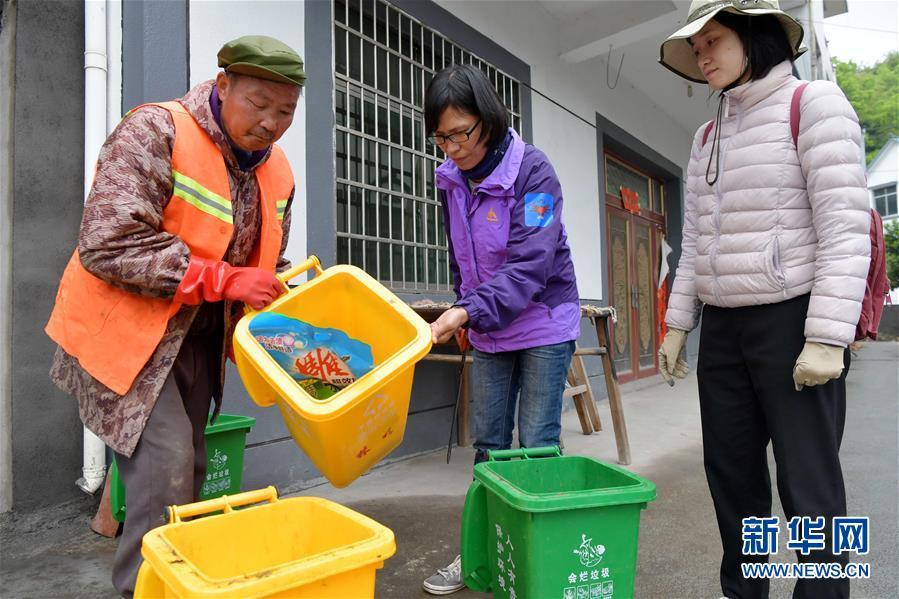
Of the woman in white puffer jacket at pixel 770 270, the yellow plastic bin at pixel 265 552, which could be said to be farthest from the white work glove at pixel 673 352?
the yellow plastic bin at pixel 265 552

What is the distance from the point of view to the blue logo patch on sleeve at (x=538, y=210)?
6.46ft

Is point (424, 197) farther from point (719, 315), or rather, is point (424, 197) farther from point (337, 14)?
point (719, 315)

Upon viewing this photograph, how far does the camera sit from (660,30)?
5.55m

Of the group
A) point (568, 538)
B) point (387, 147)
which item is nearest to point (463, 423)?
point (387, 147)

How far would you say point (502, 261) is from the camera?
6.70ft

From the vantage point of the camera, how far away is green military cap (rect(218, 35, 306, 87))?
1604 mm

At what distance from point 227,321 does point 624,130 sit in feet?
20.9

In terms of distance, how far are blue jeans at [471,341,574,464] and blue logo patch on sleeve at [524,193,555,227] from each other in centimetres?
42

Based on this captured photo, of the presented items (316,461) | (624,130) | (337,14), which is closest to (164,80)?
(337,14)

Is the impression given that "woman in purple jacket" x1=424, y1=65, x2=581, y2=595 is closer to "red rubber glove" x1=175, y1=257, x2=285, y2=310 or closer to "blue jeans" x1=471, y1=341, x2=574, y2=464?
"blue jeans" x1=471, y1=341, x2=574, y2=464

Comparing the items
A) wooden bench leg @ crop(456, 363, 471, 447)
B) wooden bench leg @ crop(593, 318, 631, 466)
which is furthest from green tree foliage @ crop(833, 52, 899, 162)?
wooden bench leg @ crop(456, 363, 471, 447)

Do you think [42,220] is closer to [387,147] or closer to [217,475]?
[217,475]

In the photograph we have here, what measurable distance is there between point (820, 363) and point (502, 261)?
96 centimetres

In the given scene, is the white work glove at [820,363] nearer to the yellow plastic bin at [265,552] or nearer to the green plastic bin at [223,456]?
the yellow plastic bin at [265,552]
